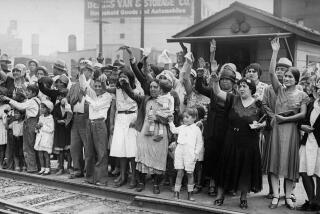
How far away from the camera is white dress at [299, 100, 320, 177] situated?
6070 millimetres

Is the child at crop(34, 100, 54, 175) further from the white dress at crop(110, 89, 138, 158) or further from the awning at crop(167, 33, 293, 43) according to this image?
the awning at crop(167, 33, 293, 43)

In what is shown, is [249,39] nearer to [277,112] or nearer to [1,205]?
[277,112]

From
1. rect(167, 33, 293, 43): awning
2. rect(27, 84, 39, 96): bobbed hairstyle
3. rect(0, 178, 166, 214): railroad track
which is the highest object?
rect(167, 33, 293, 43): awning

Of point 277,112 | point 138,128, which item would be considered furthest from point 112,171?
point 277,112

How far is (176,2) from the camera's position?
44.8 metres

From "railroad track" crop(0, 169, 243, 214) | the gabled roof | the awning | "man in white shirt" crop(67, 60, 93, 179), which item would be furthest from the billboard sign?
"railroad track" crop(0, 169, 243, 214)

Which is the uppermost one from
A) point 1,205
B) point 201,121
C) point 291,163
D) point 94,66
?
point 94,66

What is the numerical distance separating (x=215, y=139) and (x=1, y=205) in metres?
3.59

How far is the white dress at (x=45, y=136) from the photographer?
28.1ft

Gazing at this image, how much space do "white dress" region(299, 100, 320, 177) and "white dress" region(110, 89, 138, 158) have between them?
112 inches

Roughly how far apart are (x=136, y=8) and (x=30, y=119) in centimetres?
3944

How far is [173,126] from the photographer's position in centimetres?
684

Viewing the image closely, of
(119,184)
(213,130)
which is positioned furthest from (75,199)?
(213,130)

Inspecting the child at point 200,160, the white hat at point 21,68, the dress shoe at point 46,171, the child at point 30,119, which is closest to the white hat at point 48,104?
the child at point 30,119
